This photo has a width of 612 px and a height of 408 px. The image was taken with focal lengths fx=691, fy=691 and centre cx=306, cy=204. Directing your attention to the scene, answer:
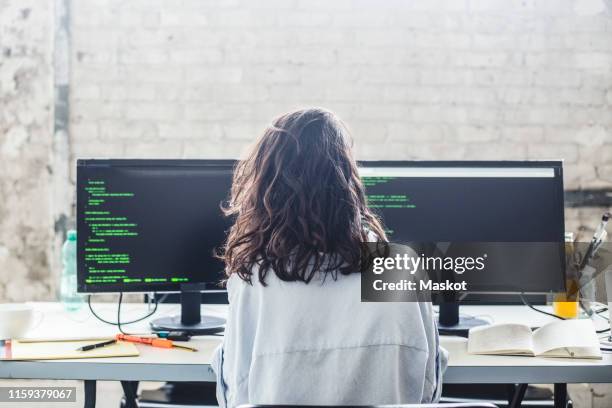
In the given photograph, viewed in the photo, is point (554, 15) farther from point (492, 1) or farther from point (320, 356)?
point (320, 356)

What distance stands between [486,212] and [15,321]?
120 cm

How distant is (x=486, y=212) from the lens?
181 centimetres

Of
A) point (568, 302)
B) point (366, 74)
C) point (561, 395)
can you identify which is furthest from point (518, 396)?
point (366, 74)

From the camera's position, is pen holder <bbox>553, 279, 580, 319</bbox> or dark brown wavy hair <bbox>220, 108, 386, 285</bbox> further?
pen holder <bbox>553, 279, 580, 319</bbox>

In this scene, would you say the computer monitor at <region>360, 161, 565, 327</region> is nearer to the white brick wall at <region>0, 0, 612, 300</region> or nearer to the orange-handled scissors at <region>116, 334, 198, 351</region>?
the orange-handled scissors at <region>116, 334, 198, 351</region>

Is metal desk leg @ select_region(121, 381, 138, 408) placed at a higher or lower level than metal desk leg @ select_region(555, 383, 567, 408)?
lower

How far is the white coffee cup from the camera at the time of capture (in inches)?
64.5

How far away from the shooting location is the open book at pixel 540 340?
5.03 feet

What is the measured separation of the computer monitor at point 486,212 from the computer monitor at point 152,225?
16.8 inches

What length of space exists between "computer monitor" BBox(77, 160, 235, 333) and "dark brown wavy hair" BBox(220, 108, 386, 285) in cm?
45

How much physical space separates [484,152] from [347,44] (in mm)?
755

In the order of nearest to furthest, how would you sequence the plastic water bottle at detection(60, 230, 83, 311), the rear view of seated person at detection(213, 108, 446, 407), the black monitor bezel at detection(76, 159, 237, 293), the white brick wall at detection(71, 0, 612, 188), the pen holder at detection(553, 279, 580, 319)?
the rear view of seated person at detection(213, 108, 446, 407) → the black monitor bezel at detection(76, 159, 237, 293) → the pen holder at detection(553, 279, 580, 319) → the plastic water bottle at detection(60, 230, 83, 311) → the white brick wall at detection(71, 0, 612, 188)

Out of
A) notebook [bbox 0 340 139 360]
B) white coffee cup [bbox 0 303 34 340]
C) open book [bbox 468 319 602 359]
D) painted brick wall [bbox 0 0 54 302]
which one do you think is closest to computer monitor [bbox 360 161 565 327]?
open book [bbox 468 319 602 359]
